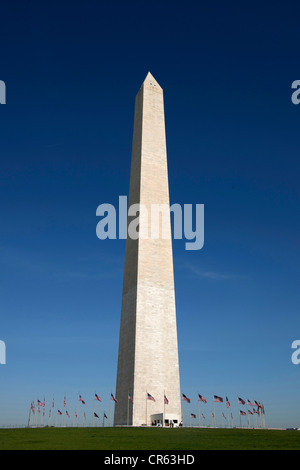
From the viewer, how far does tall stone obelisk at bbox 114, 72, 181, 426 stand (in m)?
37.1

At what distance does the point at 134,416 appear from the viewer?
35.9 meters

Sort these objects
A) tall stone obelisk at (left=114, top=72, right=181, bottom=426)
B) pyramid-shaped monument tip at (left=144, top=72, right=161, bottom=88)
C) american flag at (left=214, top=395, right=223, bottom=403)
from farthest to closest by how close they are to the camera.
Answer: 1. pyramid-shaped monument tip at (left=144, top=72, right=161, bottom=88)
2. tall stone obelisk at (left=114, top=72, right=181, bottom=426)
3. american flag at (left=214, top=395, right=223, bottom=403)

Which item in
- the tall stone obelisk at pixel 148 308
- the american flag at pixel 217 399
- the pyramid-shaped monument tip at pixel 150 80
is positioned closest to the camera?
the american flag at pixel 217 399

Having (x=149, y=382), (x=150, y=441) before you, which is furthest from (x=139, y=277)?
(x=150, y=441)

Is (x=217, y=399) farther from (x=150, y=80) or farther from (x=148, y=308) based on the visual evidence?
(x=150, y=80)

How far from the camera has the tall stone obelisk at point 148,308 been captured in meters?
37.1

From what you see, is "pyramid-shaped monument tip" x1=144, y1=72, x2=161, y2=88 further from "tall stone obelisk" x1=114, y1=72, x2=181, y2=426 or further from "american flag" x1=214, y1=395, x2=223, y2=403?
"american flag" x1=214, y1=395, x2=223, y2=403

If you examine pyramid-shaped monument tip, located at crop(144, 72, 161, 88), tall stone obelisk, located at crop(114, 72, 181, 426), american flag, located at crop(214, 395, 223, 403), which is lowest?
american flag, located at crop(214, 395, 223, 403)

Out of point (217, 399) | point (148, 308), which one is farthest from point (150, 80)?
point (217, 399)

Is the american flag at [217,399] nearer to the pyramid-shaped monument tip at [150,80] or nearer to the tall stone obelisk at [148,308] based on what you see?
the tall stone obelisk at [148,308]

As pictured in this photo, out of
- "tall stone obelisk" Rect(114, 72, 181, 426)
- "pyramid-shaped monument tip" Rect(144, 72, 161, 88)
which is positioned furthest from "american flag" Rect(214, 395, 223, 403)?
"pyramid-shaped monument tip" Rect(144, 72, 161, 88)

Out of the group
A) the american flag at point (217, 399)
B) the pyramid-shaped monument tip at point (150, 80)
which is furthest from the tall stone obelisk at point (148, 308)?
the pyramid-shaped monument tip at point (150, 80)
